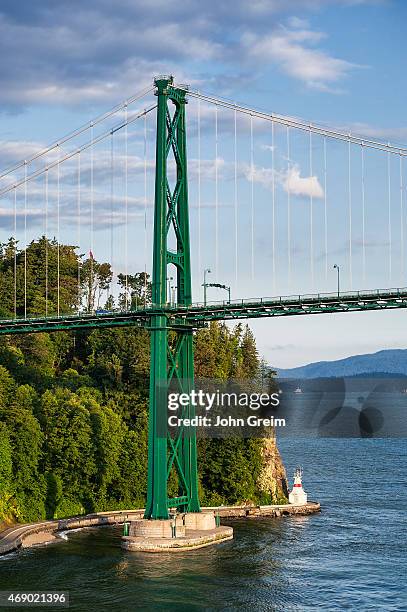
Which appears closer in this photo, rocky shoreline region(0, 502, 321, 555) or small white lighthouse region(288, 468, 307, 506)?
rocky shoreline region(0, 502, 321, 555)

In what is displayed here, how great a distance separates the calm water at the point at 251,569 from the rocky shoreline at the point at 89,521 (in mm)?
1545

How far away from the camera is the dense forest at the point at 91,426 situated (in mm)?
83312

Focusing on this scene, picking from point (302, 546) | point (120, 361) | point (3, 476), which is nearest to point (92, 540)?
point (3, 476)

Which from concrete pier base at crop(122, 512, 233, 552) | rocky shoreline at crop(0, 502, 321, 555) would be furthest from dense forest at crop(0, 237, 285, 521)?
concrete pier base at crop(122, 512, 233, 552)

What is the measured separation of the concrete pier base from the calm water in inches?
44.3

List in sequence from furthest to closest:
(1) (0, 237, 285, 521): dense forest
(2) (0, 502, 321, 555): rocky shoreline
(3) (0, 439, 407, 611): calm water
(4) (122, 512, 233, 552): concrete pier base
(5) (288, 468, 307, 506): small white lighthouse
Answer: (5) (288, 468, 307, 506): small white lighthouse < (1) (0, 237, 285, 521): dense forest < (2) (0, 502, 321, 555): rocky shoreline < (4) (122, 512, 233, 552): concrete pier base < (3) (0, 439, 407, 611): calm water

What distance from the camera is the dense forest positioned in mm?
83312

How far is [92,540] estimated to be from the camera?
247 ft

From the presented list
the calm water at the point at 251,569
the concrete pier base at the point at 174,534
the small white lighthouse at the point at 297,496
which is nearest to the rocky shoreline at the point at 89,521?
the small white lighthouse at the point at 297,496

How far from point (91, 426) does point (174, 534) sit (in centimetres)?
1701

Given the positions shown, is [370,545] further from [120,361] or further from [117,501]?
[120,361]

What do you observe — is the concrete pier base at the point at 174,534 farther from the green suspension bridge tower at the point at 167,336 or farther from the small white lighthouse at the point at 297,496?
the small white lighthouse at the point at 297,496

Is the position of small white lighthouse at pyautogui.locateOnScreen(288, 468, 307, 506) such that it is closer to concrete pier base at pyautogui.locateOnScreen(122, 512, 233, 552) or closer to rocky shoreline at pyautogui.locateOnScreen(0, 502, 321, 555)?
rocky shoreline at pyautogui.locateOnScreen(0, 502, 321, 555)

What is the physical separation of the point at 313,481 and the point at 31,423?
45300 mm
